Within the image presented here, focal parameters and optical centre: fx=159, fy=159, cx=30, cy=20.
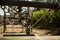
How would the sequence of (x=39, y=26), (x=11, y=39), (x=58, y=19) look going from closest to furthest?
(x=11, y=39) < (x=58, y=19) < (x=39, y=26)

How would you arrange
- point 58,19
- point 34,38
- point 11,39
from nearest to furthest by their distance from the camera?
point 11,39, point 34,38, point 58,19

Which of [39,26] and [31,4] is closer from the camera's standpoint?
[31,4]

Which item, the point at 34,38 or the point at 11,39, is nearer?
the point at 11,39

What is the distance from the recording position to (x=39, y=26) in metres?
7.34

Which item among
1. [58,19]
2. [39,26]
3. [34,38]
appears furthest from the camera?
[39,26]

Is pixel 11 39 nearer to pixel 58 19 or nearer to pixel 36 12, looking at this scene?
pixel 58 19

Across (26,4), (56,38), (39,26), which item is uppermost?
(26,4)

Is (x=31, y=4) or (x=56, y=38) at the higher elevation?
(x=31, y=4)

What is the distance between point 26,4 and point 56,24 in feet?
13.6

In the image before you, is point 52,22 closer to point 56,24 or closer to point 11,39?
point 56,24

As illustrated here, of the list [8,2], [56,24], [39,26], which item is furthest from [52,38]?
[39,26]

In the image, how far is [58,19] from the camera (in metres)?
6.77

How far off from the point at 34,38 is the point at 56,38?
0.40 meters

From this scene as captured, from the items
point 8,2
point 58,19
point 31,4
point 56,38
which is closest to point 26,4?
point 31,4
